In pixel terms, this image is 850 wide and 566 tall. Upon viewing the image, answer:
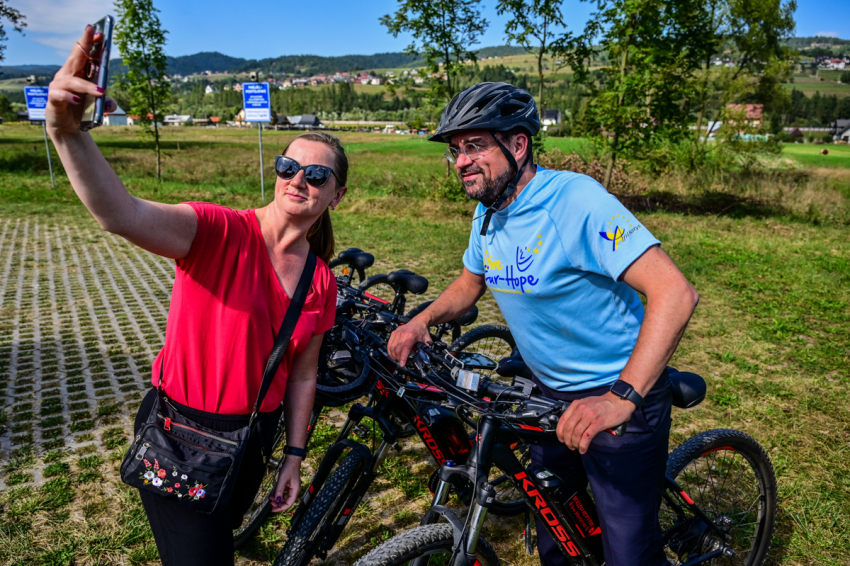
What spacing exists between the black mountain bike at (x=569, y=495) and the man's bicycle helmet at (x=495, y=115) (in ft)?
2.53

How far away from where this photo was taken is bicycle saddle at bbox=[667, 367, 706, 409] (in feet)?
7.29

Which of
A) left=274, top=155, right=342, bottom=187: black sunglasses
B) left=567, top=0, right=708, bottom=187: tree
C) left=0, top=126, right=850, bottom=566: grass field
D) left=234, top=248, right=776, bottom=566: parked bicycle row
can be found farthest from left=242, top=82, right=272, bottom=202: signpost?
left=274, top=155, right=342, bottom=187: black sunglasses

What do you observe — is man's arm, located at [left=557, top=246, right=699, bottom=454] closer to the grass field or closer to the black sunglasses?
the black sunglasses

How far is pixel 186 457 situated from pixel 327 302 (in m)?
0.77

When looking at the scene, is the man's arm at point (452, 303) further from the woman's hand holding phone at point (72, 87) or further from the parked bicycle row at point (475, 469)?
the woman's hand holding phone at point (72, 87)

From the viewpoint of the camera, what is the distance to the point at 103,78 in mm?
1173

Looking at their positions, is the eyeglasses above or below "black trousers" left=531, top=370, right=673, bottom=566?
above

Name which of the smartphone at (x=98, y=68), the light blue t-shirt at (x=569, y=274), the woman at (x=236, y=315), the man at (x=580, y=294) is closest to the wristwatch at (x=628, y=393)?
the man at (x=580, y=294)

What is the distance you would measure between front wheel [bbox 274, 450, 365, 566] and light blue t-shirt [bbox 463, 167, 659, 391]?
1.07m

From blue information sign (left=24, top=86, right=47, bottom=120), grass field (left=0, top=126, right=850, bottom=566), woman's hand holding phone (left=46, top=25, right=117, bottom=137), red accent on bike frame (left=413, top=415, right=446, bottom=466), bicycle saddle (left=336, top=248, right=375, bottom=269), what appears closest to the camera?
woman's hand holding phone (left=46, top=25, right=117, bottom=137)

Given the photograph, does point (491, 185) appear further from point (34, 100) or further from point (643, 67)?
point (34, 100)

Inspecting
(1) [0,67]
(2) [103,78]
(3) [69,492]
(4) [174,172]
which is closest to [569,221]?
(2) [103,78]

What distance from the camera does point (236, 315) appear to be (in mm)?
1832

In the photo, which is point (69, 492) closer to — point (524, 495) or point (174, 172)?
point (524, 495)
